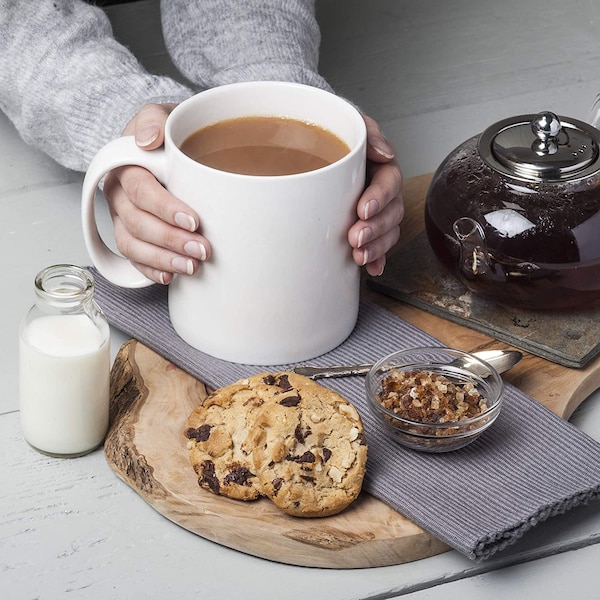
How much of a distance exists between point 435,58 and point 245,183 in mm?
812

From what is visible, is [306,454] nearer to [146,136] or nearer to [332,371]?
[332,371]

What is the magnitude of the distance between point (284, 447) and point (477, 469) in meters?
0.16

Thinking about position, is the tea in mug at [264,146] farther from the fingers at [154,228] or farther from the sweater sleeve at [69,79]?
the sweater sleeve at [69,79]

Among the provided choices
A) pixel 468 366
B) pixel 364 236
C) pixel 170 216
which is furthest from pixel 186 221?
pixel 468 366

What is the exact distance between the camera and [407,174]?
1.34 meters

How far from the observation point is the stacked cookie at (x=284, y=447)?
831 millimetres

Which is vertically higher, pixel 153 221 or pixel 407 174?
pixel 153 221

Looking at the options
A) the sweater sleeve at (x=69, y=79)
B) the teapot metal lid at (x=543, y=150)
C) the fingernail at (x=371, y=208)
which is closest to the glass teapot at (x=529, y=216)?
the teapot metal lid at (x=543, y=150)

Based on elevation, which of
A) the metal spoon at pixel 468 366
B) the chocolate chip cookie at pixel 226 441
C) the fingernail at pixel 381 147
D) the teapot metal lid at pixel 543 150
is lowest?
Answer: the metal spoon at pixel 468 366

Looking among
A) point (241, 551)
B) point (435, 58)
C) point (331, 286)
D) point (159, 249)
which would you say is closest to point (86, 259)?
point (159, 249)

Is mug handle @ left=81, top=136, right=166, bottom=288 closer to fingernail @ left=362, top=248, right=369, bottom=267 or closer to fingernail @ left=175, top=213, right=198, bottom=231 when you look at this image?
fingernail @ left=175, top=213, right=198, bottom=231

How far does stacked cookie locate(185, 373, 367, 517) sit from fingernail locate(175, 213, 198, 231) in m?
0.15

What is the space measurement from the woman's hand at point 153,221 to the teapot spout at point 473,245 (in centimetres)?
25

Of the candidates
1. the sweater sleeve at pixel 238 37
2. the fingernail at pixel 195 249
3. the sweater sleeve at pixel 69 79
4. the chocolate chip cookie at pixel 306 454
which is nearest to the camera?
the chocolate chip cookie at pixel 306 454
